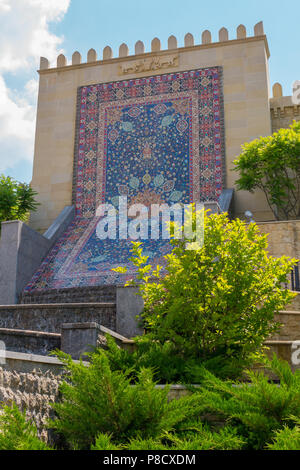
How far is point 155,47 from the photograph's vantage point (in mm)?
17891

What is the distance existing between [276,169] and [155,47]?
644cm

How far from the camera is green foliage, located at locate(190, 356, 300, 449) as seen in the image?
12.6 feet

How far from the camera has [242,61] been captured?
16.8 m

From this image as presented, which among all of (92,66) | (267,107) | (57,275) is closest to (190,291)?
(57,275)

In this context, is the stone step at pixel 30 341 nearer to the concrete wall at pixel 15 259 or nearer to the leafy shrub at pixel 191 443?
the leafy shrub at pixel 191 443

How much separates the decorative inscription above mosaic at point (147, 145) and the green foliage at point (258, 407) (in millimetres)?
10589

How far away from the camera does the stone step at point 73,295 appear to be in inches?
420

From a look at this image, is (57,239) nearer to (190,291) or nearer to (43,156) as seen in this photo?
(43,156)

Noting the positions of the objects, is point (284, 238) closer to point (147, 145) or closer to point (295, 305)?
point (295, 305)

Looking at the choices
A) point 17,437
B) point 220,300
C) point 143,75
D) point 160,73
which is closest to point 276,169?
point 160,73

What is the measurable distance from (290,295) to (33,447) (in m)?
3.71

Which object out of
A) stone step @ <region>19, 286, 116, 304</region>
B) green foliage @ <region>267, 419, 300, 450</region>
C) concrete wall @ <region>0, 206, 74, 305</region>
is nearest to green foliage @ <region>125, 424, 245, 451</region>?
green foliage @ <region>267, 419, 300, 450</region>

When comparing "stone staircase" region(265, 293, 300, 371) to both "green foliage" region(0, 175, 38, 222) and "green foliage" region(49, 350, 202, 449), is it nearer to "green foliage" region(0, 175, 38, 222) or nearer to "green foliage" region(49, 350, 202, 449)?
"green foliage" region(49, 350, 202, 449)

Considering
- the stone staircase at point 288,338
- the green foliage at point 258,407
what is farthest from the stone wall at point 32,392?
the stone staircase at point 288,338
